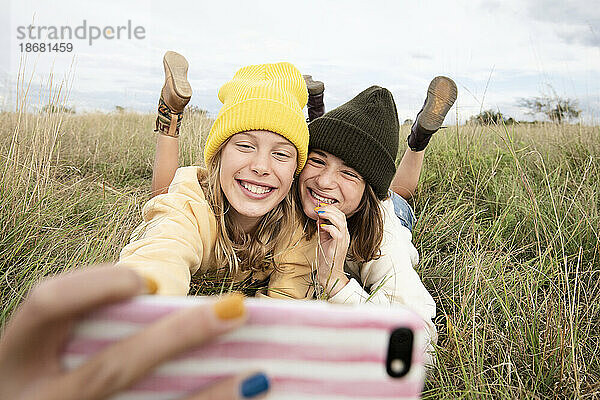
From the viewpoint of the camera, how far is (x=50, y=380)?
0.67 metres

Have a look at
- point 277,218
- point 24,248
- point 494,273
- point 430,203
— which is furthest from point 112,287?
point 430,203

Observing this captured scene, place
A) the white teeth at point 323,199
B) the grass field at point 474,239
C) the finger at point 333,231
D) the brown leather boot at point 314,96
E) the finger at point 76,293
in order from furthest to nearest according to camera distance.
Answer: the brown leather boot at point 314,96 < the white teeth at point 323,199 < the finger at point 333,231 < the grass field at point 474,239 < the finger at point 76,293

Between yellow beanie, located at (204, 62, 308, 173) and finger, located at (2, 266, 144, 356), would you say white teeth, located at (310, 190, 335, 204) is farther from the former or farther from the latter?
finger, located at (2, 266, 144, 356)

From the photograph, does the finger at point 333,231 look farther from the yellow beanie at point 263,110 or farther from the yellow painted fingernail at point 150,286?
the yellow painted fingernail at point 150,286

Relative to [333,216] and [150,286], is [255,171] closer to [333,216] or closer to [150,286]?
[333,216]

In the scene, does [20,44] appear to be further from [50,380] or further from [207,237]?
[50,380]

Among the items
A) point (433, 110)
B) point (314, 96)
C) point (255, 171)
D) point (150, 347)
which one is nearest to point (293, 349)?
point (150, 347)

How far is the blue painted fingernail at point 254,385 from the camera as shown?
2.27 ft

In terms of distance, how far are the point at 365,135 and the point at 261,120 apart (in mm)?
528

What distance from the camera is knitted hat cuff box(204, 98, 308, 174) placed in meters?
2.05

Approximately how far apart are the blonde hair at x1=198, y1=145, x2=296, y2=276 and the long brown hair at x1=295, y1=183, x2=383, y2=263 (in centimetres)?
11

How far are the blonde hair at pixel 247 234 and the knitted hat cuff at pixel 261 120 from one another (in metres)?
0.09

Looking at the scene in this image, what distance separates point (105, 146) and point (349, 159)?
3208 millimetres

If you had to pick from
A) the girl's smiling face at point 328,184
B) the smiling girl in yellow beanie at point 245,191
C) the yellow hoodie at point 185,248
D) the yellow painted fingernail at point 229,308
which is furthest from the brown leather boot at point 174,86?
the yellow painted fingernail at point 229,308
